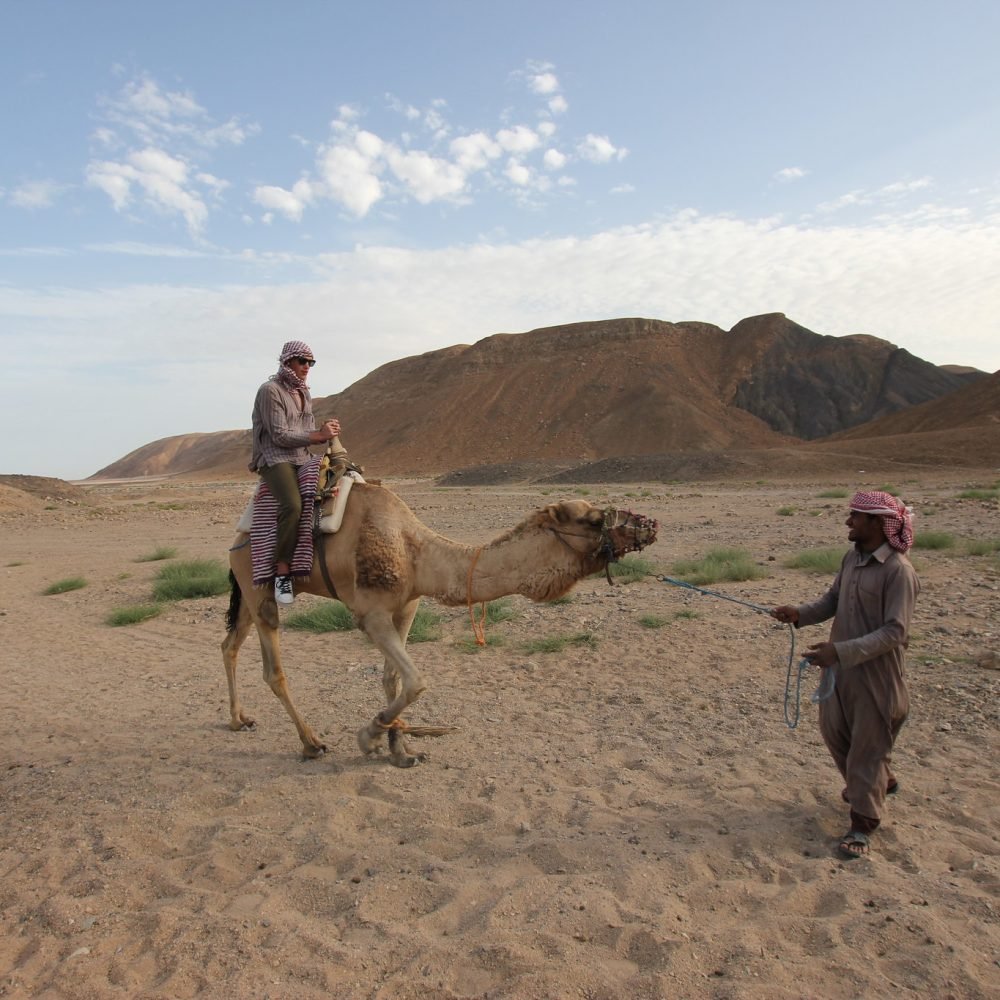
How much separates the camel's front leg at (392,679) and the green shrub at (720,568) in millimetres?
6723

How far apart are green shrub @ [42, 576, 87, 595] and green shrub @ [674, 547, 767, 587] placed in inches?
413

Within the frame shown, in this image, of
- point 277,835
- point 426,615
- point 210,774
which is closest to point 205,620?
point 426,615

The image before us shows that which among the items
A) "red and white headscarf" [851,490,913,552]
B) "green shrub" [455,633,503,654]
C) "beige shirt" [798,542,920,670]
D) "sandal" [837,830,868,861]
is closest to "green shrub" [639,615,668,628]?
"green shrub" [455,633,503,654]

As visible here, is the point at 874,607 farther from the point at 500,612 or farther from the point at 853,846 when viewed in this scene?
the point at 500,612

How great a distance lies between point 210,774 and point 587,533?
3.09 metres

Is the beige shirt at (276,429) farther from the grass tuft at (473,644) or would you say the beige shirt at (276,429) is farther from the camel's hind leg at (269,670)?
the grass tuft at (473,644)

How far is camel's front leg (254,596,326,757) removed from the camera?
5.56 metres

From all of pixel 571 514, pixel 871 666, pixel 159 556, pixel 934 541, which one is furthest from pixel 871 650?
pixel 159 556

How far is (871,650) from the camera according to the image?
3.90 m

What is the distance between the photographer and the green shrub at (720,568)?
1162 centimetres

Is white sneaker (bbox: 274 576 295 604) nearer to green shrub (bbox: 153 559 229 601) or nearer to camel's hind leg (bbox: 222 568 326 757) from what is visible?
camel's hind leg (bbox: 222 568 326 757)

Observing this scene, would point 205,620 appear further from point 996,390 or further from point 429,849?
point 996,390

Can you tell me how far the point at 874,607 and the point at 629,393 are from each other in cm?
8288

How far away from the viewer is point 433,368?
104750mm
